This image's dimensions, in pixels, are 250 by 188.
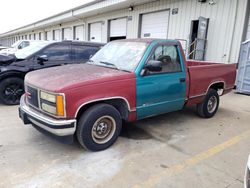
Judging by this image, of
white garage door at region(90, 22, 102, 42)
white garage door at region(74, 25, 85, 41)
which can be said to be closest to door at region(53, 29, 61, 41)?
white garage door at region(74, 25, 85, 41)

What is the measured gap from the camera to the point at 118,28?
49.3ft

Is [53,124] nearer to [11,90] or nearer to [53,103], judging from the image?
[53,103]

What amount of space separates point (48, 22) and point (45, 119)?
2258cm

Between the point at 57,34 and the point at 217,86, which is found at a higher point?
the point at 57,34

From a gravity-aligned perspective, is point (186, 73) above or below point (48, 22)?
below

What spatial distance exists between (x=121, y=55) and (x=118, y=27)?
11.6 metres

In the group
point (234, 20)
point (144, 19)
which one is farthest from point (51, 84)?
point (144, 19)

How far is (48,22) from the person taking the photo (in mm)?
23125

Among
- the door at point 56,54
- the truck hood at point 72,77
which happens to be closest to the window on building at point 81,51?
the door at point 56,54

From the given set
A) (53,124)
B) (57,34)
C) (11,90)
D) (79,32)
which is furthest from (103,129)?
(57,34)

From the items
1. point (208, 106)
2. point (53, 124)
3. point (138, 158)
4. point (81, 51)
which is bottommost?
point (138, 158)

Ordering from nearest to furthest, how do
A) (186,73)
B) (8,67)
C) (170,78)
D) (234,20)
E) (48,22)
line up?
(170,78)
(186,73)
(8,67)
(234,20)
(48,22)

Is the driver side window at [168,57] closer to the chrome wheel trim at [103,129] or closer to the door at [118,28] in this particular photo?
the chrome wheel trim at [103,129]

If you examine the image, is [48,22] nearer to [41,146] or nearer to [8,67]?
[8,67]
